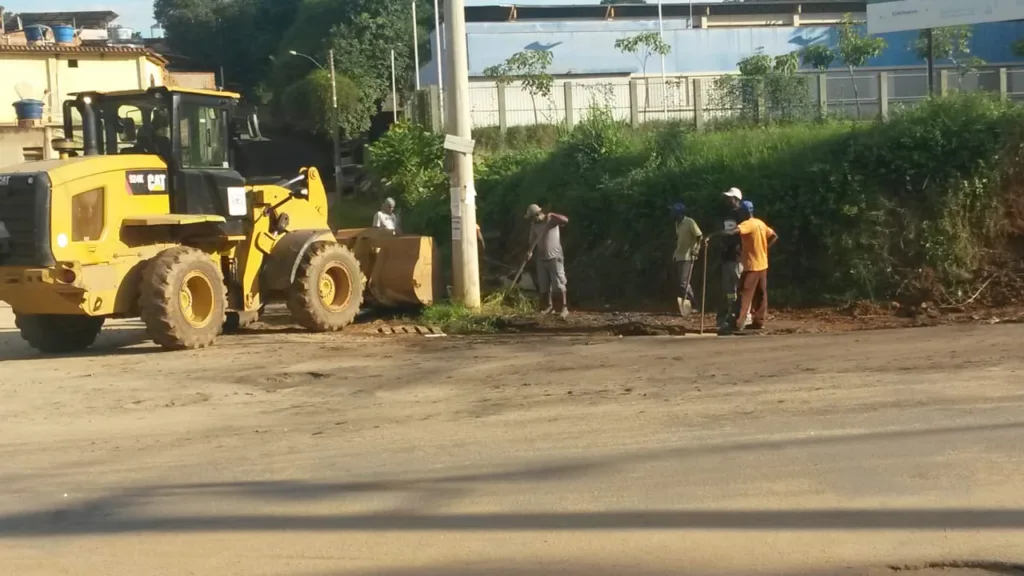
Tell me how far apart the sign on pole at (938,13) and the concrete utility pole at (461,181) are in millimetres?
21091

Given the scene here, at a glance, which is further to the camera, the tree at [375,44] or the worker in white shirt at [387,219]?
the tree at [375,44]

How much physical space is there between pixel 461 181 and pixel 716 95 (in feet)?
32.2

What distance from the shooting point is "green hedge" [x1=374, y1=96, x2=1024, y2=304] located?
1716 centimetres

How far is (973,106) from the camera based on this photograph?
1781 centimetres

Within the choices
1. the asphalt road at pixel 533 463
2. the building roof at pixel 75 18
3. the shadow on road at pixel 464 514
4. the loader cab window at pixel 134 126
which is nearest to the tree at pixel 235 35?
the building roof at pixel 75 18

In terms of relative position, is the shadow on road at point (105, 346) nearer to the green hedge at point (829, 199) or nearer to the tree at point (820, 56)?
the green hedge at point (829, 199)

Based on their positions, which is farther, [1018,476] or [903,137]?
[903,137]

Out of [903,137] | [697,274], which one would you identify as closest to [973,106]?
[903,137]

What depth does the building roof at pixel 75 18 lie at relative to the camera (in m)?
77.1

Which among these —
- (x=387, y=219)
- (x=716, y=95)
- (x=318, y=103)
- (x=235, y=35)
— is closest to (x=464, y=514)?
(x=387, y=219)

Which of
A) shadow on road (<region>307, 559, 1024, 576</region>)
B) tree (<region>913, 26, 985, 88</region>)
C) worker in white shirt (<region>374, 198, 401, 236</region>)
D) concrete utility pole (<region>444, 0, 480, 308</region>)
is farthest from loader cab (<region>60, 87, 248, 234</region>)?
tree (<region>913, 26, 985, 88</region>)

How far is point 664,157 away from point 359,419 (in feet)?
37.1

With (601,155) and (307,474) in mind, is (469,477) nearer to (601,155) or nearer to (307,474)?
(307,474)

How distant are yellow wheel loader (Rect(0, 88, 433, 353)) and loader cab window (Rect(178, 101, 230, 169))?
0.02 meters
